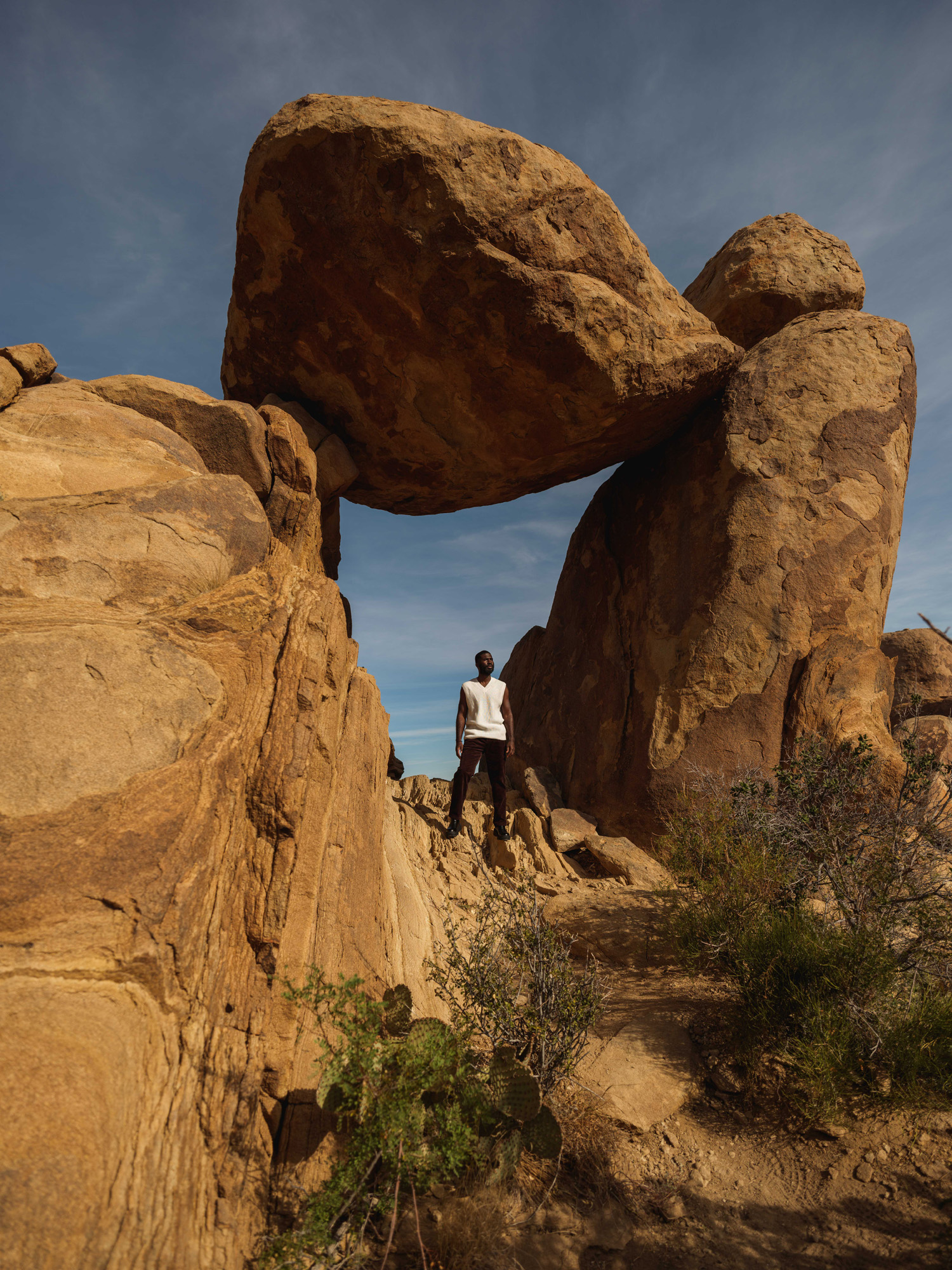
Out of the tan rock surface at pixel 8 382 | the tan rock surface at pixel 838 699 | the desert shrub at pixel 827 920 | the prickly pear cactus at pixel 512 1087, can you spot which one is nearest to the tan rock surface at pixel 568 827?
the desert shrub at pixel 827 920

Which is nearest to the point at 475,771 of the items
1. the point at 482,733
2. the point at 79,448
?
the point at 482,733

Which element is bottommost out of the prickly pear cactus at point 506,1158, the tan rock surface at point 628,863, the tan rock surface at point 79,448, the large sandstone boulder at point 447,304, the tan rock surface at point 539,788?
the prickly pear cactus at point 506,1158

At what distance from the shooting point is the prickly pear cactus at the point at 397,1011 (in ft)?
8.91

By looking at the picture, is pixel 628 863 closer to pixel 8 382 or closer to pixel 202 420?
pixel 202 420

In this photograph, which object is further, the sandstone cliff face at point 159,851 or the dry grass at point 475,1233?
the dry grass at point 475,1233

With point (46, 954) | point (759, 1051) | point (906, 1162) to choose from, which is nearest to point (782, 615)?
point (759, 1051)

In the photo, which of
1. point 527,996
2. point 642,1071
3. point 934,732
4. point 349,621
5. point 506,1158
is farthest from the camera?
point 934,732

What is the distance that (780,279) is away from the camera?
7.09 metres

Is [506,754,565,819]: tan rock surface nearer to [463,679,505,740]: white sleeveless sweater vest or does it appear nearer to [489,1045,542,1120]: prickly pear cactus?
[463,679,505,740]: white sleeveless sweater vest

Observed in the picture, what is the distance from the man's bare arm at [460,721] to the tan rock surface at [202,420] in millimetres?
2206

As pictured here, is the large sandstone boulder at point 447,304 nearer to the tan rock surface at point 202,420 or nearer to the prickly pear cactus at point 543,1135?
the tan rock surface at point 202,420

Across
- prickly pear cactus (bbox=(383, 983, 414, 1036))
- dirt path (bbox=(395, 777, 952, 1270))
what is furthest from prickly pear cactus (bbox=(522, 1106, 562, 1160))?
prickly pear cactus (bbox=(383, 983, 414, 1036))

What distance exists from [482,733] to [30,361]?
4.03m

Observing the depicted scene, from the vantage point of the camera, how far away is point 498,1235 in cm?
229
